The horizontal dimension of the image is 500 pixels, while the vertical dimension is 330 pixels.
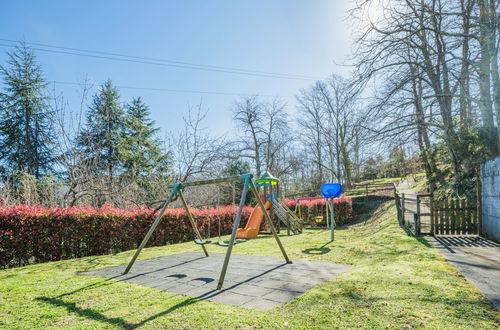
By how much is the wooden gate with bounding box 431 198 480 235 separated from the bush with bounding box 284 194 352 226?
7.59m

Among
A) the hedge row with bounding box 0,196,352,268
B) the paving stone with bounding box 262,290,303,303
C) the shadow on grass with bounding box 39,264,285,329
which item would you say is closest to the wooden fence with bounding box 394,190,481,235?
the paving stone with bounding box 262,290,303,303

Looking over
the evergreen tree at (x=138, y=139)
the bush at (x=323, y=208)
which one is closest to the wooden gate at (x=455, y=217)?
the bush at (x=323, y=208)

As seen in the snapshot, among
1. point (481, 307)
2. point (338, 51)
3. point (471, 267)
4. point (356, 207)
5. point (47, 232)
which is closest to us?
point (481, 307)

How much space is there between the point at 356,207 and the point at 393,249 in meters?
14.0

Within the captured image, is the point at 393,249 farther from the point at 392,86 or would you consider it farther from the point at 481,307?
the point at 392,86

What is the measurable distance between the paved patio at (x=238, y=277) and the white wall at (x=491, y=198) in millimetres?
4139

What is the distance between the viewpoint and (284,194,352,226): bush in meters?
15.3

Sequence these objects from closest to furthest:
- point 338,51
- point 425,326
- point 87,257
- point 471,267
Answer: point 425,326 < point 471,267 < point 87,257 < point 338,51

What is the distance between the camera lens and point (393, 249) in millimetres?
6203

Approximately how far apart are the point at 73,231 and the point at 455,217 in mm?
10011

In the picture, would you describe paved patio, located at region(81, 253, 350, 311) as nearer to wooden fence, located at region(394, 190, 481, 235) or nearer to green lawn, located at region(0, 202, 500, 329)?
green lawn, located at region(0, 202, 500, 329)

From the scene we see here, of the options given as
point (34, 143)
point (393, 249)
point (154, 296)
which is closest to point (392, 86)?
point (393, 249)

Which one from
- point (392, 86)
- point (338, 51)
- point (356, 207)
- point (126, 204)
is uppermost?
point (338, 51)

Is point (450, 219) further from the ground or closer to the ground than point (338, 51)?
closer to the ground
